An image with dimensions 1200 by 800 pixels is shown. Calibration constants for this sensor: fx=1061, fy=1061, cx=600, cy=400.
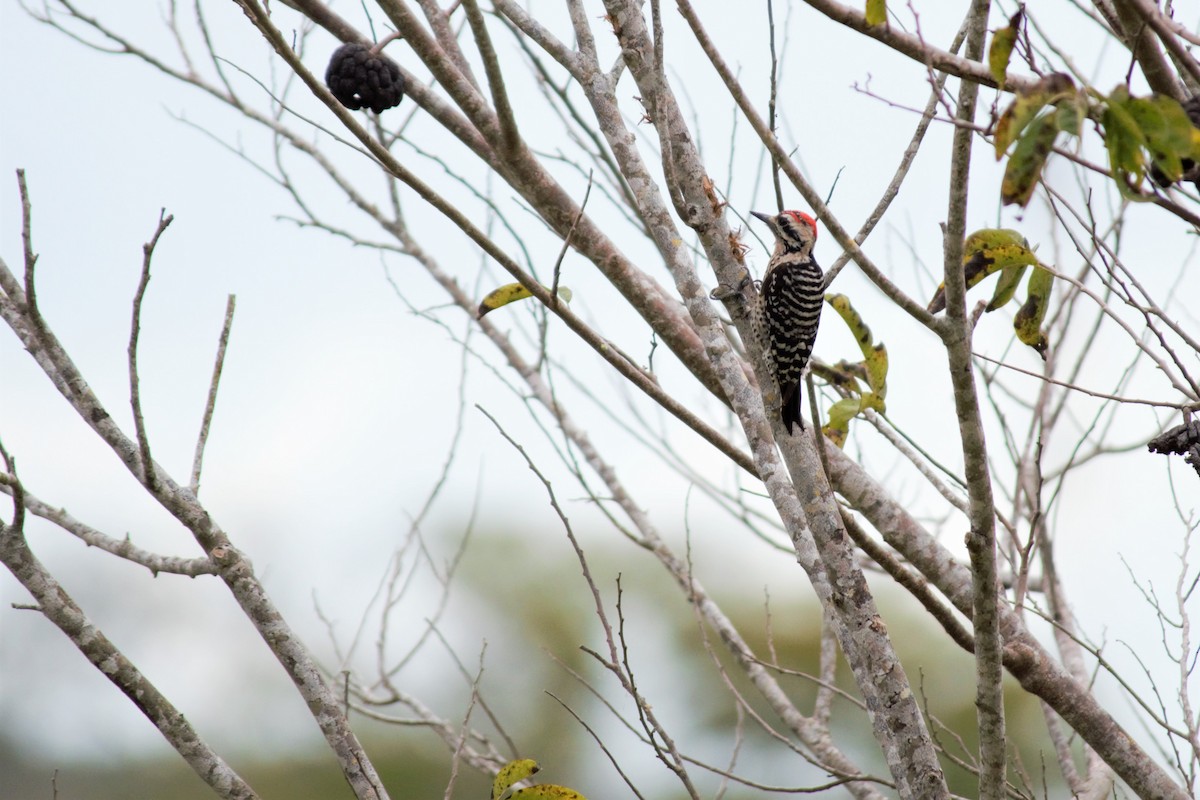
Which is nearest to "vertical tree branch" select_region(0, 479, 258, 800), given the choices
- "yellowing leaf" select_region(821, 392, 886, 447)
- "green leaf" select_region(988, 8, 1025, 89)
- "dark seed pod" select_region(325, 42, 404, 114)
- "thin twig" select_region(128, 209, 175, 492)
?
"thin twig" select_region(128, 209, 175, 492)

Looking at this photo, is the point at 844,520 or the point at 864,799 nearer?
the point at 844,520

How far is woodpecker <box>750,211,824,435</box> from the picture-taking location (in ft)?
13.1

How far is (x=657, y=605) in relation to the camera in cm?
1295

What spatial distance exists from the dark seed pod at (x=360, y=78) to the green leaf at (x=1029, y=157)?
176cm

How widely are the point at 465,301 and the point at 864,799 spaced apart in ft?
9.46

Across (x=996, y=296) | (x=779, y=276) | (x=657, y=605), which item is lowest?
(x=996, y=296)

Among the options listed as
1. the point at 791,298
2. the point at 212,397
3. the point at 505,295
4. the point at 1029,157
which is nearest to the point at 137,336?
the point at 212,397

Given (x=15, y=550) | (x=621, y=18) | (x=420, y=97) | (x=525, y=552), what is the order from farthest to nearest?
1. (x=525, y=552)
2. (x=420, y=97)
3. (x=621, y=18)
4. (x=15, y=550)

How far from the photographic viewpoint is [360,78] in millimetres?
2787

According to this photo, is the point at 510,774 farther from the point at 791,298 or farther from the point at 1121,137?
the point at 791,298

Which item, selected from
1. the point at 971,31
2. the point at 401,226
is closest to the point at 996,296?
the point at 971,31

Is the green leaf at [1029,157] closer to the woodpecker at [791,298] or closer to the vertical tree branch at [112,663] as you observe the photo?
the woodpecker at [791,298]

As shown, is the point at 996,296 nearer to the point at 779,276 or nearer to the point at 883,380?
the point at 883,380

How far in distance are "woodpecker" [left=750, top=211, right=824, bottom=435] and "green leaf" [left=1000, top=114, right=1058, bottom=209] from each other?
180 centimetres
